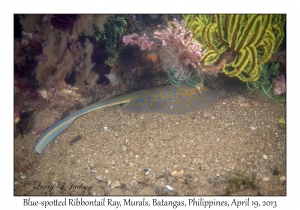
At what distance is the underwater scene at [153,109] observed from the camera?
3.63 metres

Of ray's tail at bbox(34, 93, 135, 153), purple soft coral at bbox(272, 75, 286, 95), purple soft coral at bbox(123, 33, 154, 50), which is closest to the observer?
purple soft coral at bbox(272, 75, 286, 95)

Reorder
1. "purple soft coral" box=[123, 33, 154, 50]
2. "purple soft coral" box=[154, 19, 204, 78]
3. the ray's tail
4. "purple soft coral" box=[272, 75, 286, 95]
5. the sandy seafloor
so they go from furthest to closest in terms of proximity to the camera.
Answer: "purple soft coral" box=[123, 33, 154, 50], the ray's tail, "purple soft coral" box=[272, 75, 286, 95], "purple soft coral" box=[154, 19, 204, 78], the sandy seafloor

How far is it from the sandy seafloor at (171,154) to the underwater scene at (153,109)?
0.02 meters

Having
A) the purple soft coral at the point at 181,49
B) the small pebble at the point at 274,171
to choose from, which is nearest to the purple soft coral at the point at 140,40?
the purple soft coral at the point at 181,49

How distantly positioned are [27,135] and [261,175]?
5.25 m

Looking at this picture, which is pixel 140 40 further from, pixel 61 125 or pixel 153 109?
pixel 61 125

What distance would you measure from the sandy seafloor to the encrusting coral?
1.21m

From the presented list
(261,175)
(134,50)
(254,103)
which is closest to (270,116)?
(254,103)

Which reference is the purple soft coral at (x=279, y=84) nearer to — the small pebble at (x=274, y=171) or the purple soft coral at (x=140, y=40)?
the small pebble at (x=274, y=171)

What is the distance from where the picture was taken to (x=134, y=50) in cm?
558

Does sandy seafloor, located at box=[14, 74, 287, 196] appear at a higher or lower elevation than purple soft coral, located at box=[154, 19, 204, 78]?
lower

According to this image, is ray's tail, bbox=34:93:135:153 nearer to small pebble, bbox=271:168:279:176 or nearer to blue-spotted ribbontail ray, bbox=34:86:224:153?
blue-spotted ribbontail ray, bbox=34:86:224:153

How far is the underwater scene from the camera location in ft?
11.9

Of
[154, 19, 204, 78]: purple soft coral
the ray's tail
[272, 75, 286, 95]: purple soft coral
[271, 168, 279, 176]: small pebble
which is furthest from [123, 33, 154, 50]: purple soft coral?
[271, 168, 279, 176]: small pebble
